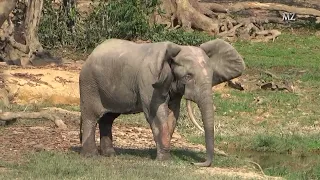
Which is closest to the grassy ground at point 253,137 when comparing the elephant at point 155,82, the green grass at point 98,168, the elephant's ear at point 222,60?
the green grass at point 98,168

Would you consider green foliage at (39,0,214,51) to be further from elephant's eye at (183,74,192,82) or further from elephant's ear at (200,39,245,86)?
elephant's eye at (183,74,192,82)

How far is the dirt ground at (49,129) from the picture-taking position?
11.7 meters

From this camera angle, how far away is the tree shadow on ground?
11.5 meters

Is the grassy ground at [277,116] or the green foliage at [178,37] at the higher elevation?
the grassy ground at [277,116]

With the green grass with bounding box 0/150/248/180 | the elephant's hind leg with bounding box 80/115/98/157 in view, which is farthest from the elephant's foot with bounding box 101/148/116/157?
Result: the green grass with bounding box 0/150/248/180

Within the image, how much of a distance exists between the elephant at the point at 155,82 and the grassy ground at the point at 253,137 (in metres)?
0.42

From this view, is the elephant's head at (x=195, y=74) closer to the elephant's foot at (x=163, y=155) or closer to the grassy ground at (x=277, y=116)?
the elephant's foot at (x=163, y=155)

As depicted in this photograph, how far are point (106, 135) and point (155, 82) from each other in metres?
1.46

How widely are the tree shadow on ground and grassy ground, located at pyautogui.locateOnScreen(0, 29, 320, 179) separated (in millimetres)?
14

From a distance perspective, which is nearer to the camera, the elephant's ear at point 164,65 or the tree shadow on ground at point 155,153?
the elephant's ear at point 164,65

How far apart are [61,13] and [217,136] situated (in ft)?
33.9

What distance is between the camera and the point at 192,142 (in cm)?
1396

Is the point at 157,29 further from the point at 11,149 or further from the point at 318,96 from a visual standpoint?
the point at 11,149

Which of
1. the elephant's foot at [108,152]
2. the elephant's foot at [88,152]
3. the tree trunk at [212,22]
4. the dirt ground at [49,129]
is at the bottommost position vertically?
the tree trunk at [212,22]
